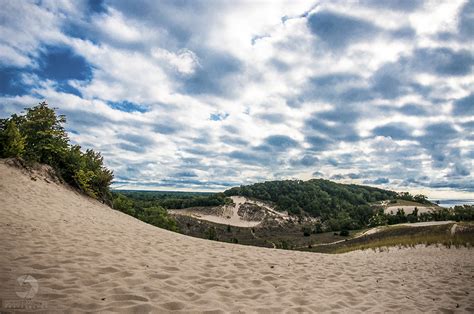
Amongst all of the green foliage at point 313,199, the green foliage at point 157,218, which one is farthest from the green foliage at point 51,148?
Result: the green foliage at point 313,199

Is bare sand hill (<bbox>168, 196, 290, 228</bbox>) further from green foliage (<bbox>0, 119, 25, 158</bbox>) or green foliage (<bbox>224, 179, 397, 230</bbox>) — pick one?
green foliage (<bbox>0, 119, 25, 158</bbox>)

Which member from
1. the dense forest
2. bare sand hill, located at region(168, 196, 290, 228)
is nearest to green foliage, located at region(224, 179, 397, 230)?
bare sand hill, located at region(168, 196, 290, 228)

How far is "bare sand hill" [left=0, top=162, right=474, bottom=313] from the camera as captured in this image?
507 centimetres

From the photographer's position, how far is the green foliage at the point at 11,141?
1625cm

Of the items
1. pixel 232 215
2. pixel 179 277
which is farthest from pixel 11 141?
pixel 232 215

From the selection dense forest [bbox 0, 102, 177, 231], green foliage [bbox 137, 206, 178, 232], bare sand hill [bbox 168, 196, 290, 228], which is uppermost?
dense forest [bbox 0, 102, 177, 231]

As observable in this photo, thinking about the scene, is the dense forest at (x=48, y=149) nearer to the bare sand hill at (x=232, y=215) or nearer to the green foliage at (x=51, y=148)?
the green foliage at (x=51, y=148)

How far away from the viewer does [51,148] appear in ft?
62.0

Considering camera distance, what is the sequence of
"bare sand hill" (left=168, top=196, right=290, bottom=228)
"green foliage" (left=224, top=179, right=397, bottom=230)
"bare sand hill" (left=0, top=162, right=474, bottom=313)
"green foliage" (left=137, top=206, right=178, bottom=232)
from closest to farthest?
"bare sand hill" (left=0, top=162, right=474, bottom=313), "green foliage" (left=137, top=206, right=178, bottom=232), "bare sand hill" (left=168, top=196, right=290, bottom=228), "green foliage" (left=224, top=179, right=397, bottom=230)

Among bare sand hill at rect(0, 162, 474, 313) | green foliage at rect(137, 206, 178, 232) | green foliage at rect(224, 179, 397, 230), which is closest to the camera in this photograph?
bare sand hill at rect(0, 162, 474, 313)

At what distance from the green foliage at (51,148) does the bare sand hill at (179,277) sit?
6.85 metres

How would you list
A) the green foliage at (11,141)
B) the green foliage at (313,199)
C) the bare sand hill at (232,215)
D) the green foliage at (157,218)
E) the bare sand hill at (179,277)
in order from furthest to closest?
1. the green foliage at (313,199)
2. the bare sand hill at (232,215)
3. the green foliage at (157,218)
4. the green foliage at (11,141)
5. the bare sand hill at (179,277)

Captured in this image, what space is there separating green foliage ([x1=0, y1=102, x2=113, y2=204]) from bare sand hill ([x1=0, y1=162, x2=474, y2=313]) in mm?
6847

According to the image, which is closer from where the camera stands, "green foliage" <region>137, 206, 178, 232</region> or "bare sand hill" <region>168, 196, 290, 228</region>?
"green foliage" <region>137, 206, 178, 232</region>
